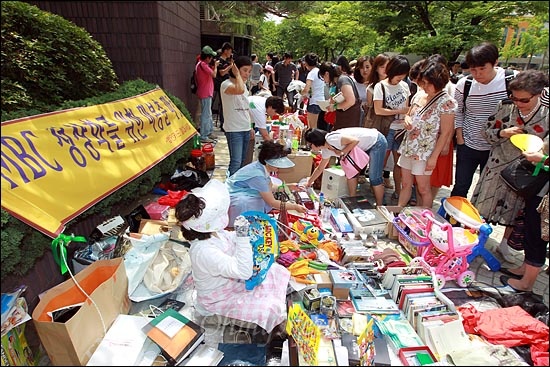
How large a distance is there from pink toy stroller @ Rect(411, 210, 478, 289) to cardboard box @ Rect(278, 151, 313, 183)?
2257 mm

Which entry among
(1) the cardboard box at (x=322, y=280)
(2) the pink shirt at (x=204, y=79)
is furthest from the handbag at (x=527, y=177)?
(2) the pink shirt at (x=204, y=79)

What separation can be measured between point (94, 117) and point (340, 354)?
8.83 ft

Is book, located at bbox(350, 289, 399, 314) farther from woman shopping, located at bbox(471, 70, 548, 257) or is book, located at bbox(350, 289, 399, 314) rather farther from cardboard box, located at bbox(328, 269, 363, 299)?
woman shopping, located at bbox(471, 70, 548, 257)

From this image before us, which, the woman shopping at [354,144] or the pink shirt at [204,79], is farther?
the pink shirt at [204,79]

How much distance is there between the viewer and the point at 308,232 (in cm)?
324

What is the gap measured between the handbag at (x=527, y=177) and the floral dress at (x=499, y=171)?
0.42 meters

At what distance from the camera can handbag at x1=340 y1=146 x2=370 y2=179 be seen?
382cm

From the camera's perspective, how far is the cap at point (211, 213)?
78.8 inches

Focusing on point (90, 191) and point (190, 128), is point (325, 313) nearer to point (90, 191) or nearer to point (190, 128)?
point (90, 191)

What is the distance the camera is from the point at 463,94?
3.39 m

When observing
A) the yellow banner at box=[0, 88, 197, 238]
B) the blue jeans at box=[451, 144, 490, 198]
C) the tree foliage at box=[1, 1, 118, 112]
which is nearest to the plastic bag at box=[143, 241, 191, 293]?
the yellow banner at box=[0, 88, 197, 238]

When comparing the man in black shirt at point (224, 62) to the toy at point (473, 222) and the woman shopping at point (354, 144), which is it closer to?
the woman shopping at point (354, 144)

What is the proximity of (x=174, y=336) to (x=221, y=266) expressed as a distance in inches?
18.6

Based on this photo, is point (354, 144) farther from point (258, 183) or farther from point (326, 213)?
point (258, 183)
